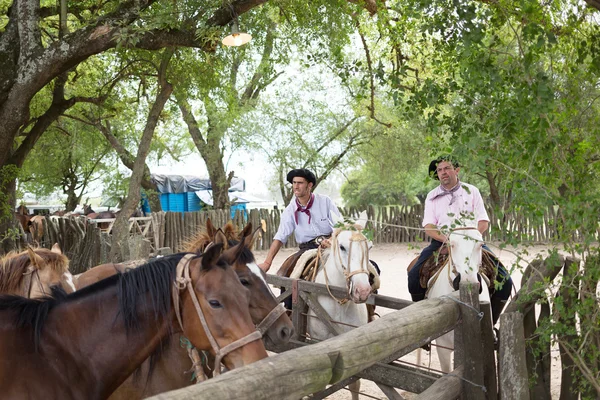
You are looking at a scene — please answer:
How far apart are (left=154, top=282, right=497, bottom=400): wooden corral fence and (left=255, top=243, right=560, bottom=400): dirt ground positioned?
349mm

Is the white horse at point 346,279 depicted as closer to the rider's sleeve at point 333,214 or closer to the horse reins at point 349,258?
the horse reins at point 349,258

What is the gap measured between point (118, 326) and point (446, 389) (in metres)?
1.80

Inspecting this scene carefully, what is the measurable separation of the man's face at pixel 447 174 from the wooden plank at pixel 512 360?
237 cm

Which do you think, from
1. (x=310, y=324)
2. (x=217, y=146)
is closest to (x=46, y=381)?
(x=310, y=324)

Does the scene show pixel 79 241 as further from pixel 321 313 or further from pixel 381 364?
pixel 381 364

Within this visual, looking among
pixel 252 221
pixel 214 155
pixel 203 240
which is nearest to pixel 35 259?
pixel 203 240

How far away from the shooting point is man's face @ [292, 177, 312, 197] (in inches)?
235

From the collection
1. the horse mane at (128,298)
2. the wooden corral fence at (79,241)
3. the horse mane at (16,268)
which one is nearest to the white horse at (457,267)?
the horse mane at (128,298)

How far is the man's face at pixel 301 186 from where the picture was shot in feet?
19.6

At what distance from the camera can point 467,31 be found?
275cm

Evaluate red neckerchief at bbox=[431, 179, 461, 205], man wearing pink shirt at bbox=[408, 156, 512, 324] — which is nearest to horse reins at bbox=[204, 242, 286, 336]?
man wearing pink shirt at bbox=[408, 156, 512, 324]

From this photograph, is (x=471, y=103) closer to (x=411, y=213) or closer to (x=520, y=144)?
(x=520, y=144)

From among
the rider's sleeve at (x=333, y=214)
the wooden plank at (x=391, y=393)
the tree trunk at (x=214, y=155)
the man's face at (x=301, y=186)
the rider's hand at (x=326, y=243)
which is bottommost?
the wooden plank at (x=391, y=393)

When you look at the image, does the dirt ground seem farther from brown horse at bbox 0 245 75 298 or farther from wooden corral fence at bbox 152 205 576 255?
brown horse at bbox 0 245 75 298
